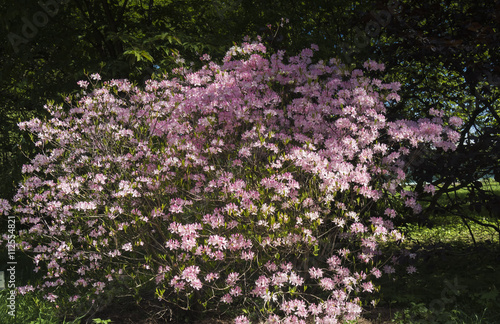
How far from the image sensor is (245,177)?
471cm

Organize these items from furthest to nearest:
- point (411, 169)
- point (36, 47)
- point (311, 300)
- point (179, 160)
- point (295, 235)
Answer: point (36, 47) → point (311, 300) → point (411, 169) → point (179, 160) → point (295, 235)

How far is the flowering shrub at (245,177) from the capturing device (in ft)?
13.7

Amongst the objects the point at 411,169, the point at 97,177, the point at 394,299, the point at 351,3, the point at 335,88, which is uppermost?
the point at 351,3

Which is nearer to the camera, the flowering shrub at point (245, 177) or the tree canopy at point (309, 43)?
the flowering shrub at point (245, 177)

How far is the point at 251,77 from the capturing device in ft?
16.8

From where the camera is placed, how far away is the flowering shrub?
418cm

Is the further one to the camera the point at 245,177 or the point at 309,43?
the point at 309,43

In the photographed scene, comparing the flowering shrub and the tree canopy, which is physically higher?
the tree canopy

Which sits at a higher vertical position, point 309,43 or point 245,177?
point 309,43

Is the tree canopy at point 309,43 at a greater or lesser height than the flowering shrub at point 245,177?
greater

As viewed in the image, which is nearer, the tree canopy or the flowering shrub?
the flowering shrub

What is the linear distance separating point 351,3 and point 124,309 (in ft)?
22.8

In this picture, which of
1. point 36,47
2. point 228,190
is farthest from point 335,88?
point 36,47

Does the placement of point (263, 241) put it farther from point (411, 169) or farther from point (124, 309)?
point (124, 309)
